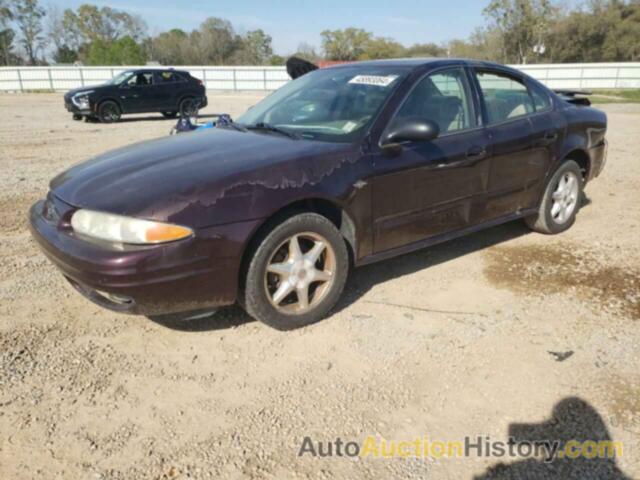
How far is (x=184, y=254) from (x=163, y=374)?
26.9 inches

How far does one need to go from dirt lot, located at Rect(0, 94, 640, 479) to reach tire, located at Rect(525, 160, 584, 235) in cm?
55

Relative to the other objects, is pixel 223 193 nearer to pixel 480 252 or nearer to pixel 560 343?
pixel 560 343

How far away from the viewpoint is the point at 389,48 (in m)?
80.6

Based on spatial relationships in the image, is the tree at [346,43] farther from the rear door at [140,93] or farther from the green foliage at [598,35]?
the rear door at [140,93]

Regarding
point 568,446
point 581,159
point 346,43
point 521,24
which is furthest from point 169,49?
point 568,446

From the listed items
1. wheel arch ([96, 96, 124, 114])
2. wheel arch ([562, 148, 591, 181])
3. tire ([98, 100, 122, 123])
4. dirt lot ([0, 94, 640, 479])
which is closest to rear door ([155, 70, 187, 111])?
wheel arch ([96, 96, 124, 114])

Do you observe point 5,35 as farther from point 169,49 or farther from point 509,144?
point 509,144

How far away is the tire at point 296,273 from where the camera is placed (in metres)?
3.06

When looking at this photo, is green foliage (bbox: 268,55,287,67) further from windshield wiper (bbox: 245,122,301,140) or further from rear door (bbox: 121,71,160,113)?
windshield wiper (bbox: 245,122,301,140)

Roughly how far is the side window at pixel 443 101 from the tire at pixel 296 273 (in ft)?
3.28

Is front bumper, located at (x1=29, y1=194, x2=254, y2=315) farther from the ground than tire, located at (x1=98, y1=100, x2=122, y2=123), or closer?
closer

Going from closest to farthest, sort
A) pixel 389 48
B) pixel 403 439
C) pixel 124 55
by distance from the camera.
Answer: pixel 403 439 → pixel 124 55 → pixel 389 48

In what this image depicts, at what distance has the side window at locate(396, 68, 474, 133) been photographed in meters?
3.71

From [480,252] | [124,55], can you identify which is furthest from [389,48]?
[480,252]
